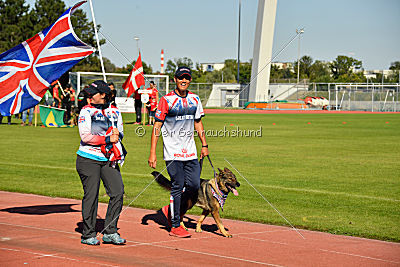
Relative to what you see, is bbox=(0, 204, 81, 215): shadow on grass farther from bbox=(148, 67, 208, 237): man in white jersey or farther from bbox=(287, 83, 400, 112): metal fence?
bbox=(287, 83, 400, 112): metal fence

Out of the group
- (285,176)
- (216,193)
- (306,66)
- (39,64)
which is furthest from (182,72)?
(306,66)

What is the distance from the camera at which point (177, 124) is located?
7.78 meters

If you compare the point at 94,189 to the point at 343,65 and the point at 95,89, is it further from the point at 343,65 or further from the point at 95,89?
the point at 343,65

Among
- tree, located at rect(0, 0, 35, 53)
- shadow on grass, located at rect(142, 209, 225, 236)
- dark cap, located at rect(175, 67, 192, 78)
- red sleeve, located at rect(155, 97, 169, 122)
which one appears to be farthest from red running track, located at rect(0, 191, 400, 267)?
tree, located at rect(0, 0, 35, 53)

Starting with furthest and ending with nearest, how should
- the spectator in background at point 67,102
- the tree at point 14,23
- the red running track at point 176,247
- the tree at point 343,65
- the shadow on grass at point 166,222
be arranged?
the tree at point 343,65
the tree at point 14,23
the spectator in background at point 67,102
the shadow on grass at point 166,222
the red running track at point 176,247

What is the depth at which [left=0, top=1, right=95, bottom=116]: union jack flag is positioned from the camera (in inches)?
366

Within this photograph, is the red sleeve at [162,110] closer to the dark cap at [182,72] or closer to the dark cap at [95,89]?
the dark cap at [182,72]

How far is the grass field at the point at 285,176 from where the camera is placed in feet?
30.4

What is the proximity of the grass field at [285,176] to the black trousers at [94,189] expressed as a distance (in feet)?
8.34

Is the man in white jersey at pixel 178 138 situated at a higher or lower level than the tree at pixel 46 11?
lower

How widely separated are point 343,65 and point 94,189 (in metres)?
118

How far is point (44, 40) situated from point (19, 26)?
79.6 metres

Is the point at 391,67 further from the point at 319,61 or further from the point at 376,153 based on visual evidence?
the point at 376,153

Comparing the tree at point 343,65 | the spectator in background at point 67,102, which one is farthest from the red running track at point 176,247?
the tree at point 343,65
